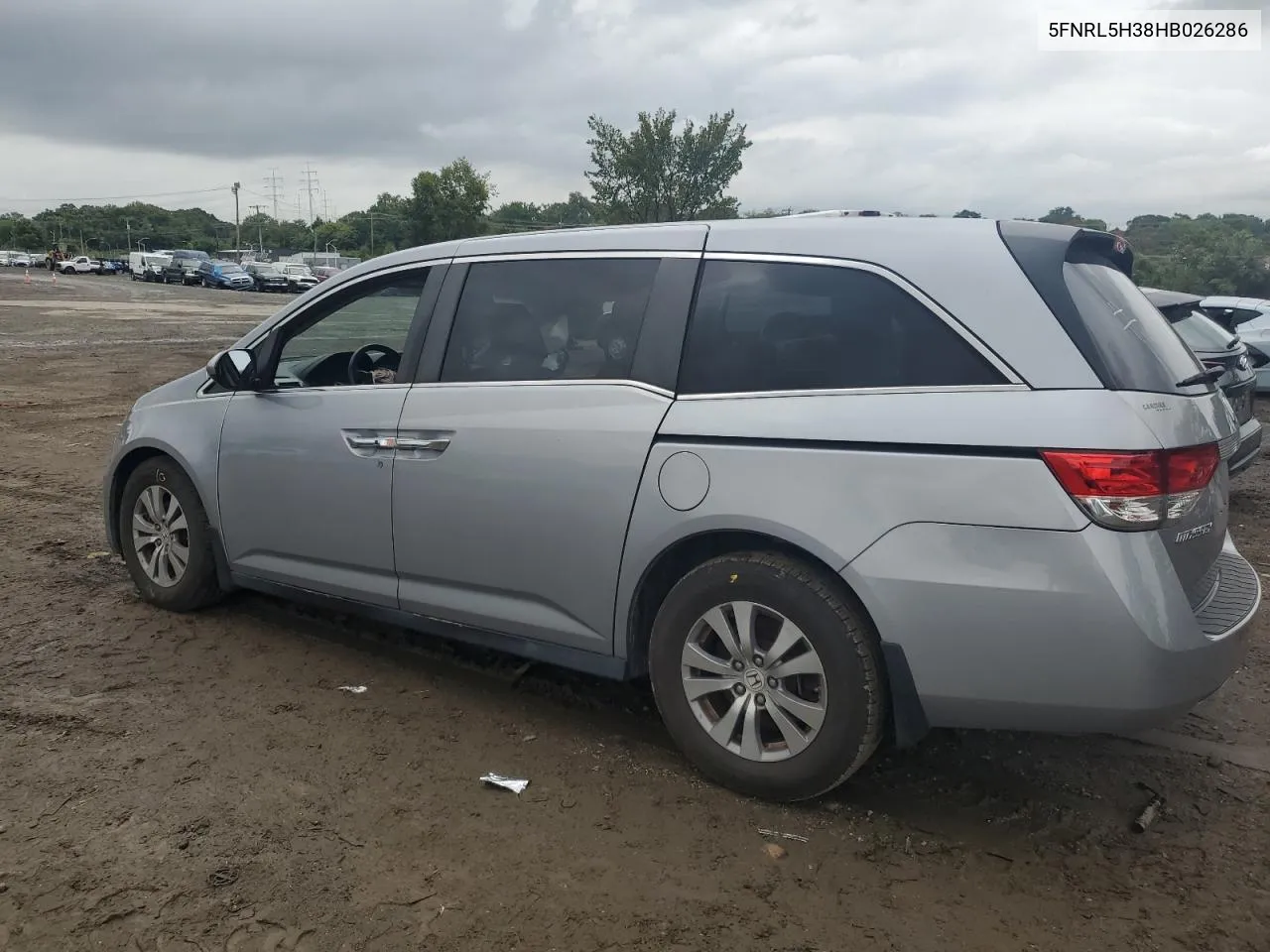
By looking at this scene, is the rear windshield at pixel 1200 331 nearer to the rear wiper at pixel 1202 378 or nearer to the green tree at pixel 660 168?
the rear wiper at pixel 1202 378

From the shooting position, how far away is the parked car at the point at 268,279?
55469 mm

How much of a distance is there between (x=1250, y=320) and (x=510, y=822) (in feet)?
40.6

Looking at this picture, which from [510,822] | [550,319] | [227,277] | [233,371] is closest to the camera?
[510,822]

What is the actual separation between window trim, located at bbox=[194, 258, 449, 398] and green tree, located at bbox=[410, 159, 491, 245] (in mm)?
59088

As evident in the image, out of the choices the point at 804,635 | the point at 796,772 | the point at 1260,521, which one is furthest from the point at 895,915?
the point at 1260,521

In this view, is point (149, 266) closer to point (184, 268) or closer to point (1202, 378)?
point (184, 268)

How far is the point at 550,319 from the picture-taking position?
12.6ft

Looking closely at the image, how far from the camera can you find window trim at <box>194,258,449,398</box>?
4.14 m

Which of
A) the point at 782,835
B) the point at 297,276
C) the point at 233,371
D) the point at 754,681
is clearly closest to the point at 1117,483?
the point at 754,681

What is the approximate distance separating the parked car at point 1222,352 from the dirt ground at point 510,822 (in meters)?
2.88

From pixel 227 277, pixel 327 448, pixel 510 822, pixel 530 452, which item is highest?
pixel 530 452

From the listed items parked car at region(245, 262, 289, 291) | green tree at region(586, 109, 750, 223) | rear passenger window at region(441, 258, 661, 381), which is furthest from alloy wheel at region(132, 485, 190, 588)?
parked car at region(245, 262, 289, 291)

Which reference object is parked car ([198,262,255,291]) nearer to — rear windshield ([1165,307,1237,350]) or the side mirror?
rear windshield ([1165,307,1237,350])

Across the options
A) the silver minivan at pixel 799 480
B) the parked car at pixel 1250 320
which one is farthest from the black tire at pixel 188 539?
the parked car at pixel 1250 320
